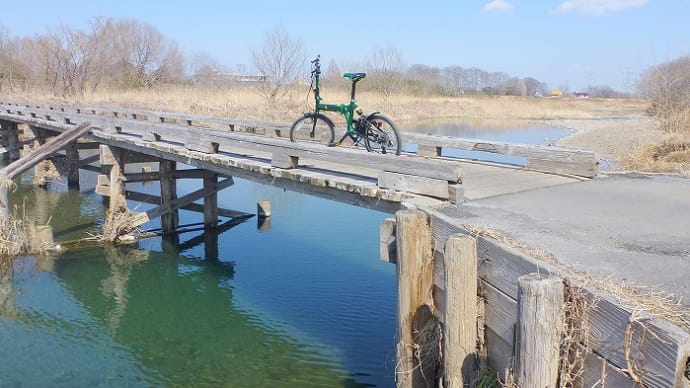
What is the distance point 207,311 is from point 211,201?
14.8 ft

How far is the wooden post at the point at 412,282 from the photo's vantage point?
473 cm

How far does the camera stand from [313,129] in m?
9.61

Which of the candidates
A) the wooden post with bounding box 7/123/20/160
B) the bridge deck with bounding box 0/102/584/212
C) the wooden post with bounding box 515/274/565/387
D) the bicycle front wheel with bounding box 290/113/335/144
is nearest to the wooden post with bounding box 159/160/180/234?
the bridge deck with bounding box 0/102/584/212

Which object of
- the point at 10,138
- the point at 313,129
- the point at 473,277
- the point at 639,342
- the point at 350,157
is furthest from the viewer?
the point at 10,138

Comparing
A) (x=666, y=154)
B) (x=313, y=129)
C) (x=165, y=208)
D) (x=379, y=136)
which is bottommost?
(x=165, y=208)

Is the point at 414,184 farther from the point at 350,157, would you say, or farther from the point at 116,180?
the point at 116,180

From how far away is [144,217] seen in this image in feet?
40.1

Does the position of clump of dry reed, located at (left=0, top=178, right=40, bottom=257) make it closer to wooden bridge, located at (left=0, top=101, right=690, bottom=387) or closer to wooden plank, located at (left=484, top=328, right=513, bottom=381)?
wooden bridge, located at (left=0, top=101, right=690, bottom=387)

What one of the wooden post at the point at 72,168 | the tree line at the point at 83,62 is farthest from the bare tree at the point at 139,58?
the wooden post at the point at 72,168

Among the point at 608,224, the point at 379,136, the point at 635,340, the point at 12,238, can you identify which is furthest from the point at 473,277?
the point at 12,238

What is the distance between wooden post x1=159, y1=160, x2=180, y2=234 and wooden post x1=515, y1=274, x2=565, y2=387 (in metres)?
10.5

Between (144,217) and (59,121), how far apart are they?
245 inches

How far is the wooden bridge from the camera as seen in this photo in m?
2.90

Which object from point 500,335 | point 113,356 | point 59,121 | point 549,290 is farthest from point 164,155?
point 549,290
